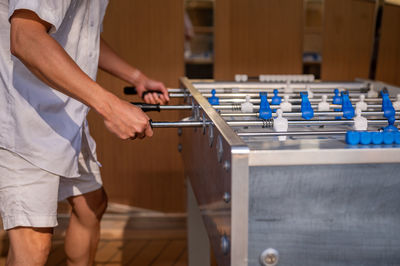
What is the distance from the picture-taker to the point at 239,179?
0.84 meters

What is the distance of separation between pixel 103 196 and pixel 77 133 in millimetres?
369

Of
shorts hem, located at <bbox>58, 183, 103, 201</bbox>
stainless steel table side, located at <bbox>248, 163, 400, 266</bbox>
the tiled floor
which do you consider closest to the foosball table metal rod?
stainless steel table side, located at <bbox>248, 163, 400, 266</bbox>

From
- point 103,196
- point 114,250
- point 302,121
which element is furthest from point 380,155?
point 114,250

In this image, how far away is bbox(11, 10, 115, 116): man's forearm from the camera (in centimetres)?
117

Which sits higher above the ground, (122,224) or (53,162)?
(53,162)

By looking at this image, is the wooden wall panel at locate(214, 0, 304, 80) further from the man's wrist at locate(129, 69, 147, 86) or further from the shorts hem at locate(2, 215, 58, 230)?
the shorts hem at locate(2, 215, 58, 230)

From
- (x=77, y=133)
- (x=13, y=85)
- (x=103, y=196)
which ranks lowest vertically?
(x=103, y=196)

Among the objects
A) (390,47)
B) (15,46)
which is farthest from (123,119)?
(390,47)

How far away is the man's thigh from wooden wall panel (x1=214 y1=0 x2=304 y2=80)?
2005mm

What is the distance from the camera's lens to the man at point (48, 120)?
1.19 meters

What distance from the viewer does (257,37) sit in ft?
10.7

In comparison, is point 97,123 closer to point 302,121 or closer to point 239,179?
point 302,121

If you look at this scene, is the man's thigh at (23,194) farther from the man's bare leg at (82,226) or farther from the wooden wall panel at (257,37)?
the wooden wall panel at (257,37)

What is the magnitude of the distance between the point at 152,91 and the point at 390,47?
227 cm
